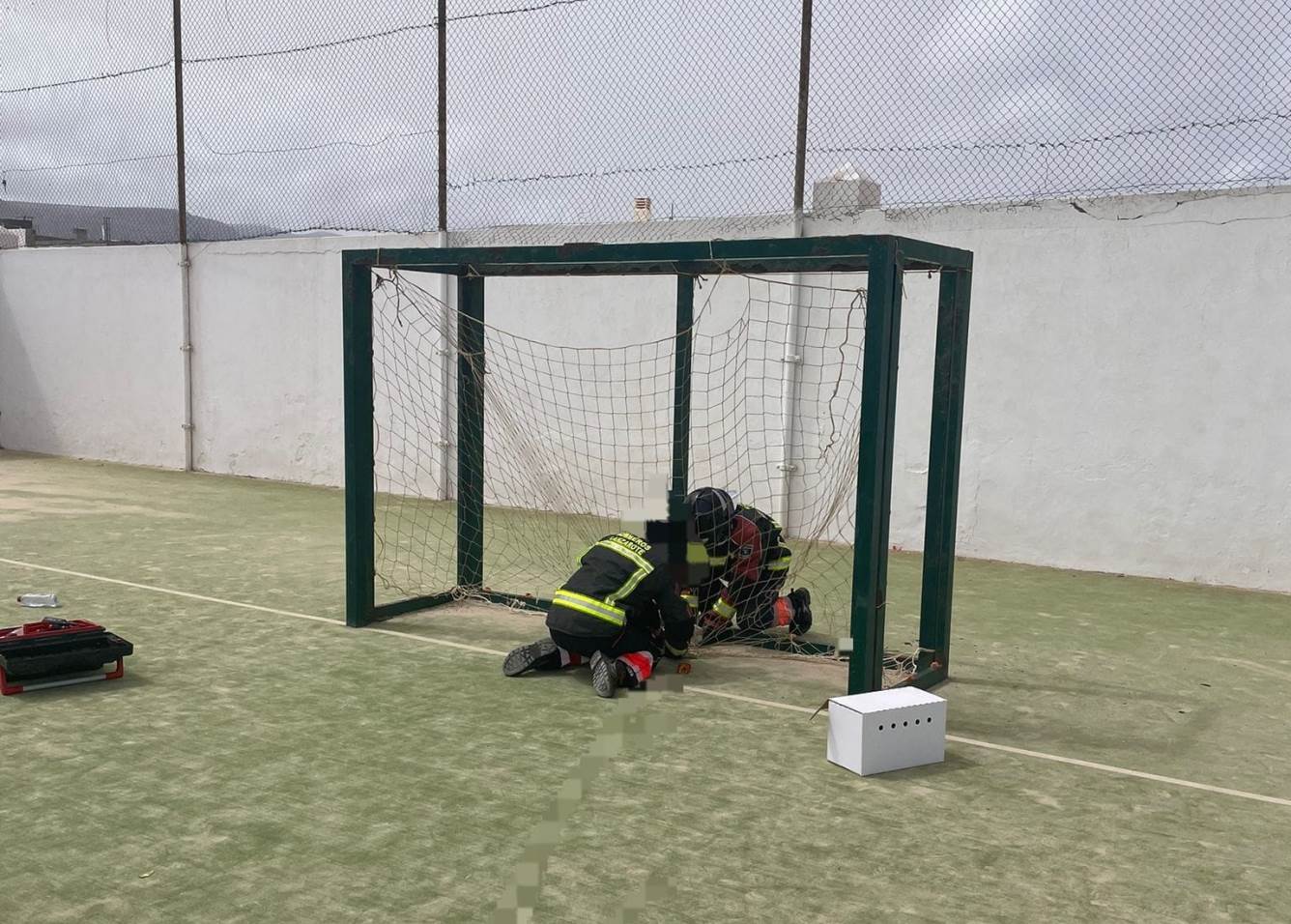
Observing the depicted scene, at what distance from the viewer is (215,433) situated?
12086 mm

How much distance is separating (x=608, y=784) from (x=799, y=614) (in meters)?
2.27

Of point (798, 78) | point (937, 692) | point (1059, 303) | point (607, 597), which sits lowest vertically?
point (937, 692)

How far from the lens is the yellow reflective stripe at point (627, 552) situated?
15.8 feet

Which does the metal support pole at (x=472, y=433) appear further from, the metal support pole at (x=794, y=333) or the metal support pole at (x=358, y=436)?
the metal support pole at (x=794, y=333)

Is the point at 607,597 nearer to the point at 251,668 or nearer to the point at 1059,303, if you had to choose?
Result: the point at 251,668

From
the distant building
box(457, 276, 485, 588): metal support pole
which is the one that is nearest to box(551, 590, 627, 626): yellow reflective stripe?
box(457, 276, 485, 588): metal support pole

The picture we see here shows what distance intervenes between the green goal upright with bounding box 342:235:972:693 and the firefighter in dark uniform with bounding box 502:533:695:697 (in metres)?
0.63

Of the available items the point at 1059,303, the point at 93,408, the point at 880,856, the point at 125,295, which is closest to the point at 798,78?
the point at 1059,303

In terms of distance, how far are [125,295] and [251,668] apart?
9.15 meters

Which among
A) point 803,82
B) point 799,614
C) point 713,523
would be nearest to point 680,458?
point 713,523

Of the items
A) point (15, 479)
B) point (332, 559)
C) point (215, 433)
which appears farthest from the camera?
point (215, 433)

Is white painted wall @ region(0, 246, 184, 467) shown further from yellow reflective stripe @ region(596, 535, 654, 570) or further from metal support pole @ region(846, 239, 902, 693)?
metal support pole @ region(846, 239, 902, 693)

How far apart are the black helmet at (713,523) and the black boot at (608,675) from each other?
0.86m

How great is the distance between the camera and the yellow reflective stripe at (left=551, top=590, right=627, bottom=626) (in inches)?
188
